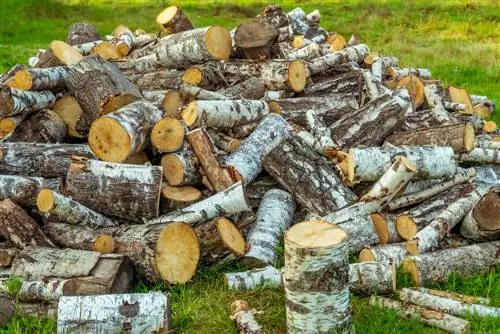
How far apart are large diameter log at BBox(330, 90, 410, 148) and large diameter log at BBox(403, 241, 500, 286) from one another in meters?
1.96

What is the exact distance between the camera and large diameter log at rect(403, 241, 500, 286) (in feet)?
19.8

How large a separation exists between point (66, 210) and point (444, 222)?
375 cm

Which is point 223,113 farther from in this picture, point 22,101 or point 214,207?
point 22,101

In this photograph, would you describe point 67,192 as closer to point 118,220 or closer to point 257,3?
point 118,220

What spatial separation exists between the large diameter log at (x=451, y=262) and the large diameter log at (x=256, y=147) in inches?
76.6

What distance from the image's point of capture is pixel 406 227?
6.79 meters

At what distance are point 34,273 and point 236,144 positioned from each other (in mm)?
2694

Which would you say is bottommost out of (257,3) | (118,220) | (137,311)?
(257,3)

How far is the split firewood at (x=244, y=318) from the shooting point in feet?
17.2

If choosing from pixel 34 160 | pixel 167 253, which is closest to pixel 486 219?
pixel 167 253

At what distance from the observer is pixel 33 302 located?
5.72m

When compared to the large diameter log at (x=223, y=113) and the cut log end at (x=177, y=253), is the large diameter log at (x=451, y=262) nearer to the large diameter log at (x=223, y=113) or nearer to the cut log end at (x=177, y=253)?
the cut log end at (x=177, y=253)

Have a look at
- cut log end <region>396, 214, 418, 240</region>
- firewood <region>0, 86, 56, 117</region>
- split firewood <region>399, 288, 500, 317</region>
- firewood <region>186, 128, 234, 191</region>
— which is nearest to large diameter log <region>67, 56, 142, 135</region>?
firewood <region>0, 86, 56, 117</region>

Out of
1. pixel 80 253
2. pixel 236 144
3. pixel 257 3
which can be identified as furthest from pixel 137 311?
pixel 257 3
